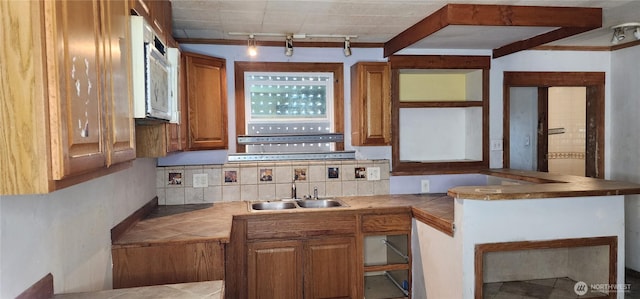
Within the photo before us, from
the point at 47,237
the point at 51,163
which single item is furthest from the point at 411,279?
the point at 51,163

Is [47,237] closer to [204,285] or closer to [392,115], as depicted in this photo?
[204,285]

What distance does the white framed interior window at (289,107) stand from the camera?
3539mm

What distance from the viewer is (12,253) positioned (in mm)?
1223

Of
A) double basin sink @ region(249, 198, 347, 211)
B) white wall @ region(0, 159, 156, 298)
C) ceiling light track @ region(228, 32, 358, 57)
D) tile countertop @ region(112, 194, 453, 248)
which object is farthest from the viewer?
double basin sink @ region(249, 198, 347, 211)

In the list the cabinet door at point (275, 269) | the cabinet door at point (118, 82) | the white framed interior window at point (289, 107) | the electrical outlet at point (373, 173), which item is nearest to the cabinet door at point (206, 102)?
the white framed interior window at point (289, 107)

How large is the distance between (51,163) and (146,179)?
2148 mm

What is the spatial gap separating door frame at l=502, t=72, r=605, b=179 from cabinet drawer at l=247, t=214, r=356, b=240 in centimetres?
180

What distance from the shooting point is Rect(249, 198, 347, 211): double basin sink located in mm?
3322

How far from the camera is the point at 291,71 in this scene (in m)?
3.56

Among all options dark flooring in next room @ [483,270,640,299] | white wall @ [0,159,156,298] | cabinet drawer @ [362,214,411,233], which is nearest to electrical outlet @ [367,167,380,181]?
cabinet drawer @ [362,214,411,233]

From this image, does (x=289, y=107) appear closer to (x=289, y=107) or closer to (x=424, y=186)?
(x=289, y=107)

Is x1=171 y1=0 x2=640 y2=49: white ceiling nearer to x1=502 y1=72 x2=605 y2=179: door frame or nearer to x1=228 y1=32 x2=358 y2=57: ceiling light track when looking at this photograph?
x1=228 y1=32 x2=358 y2=57: ceiling light track

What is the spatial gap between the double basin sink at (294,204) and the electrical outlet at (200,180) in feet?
1.37

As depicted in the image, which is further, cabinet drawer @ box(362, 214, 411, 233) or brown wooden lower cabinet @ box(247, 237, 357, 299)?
cabinet drawer @ box(362, 214, 411, 233)
